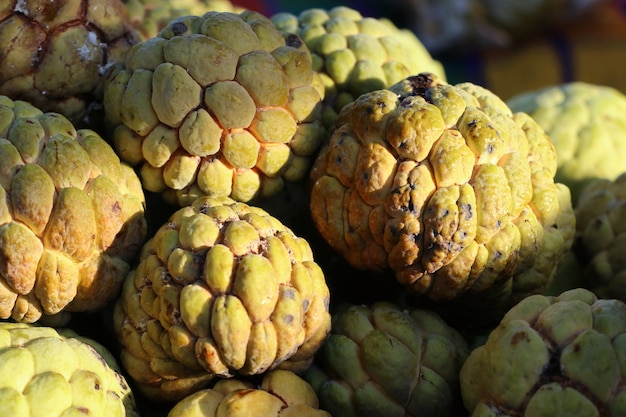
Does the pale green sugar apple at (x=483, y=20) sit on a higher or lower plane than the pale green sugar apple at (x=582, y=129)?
lower

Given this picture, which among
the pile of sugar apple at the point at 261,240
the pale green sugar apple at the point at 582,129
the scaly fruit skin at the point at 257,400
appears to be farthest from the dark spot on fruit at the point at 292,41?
the pale green sugar apple at the point at 582,129

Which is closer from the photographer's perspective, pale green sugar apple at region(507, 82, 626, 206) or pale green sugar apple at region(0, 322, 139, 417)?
pale green sugar apple at region(0, 322, 139, 417)

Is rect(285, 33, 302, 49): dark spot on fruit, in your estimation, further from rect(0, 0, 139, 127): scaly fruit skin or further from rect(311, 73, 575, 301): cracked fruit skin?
rect(0, 0, 139, 127): scaly fruit skin

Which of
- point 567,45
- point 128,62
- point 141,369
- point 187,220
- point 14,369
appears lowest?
point 567,45

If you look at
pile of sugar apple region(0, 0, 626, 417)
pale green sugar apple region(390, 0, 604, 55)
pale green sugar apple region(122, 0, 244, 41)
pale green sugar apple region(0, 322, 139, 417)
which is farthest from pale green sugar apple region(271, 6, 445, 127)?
pale green sugar apple region(390, 0, 604, 55)

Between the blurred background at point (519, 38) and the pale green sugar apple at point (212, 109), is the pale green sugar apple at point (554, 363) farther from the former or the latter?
the blurred background at point (519, 38)

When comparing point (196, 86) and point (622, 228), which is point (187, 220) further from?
point (622, 228)

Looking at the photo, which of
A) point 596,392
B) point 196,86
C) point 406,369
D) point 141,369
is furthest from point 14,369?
point 596,392
